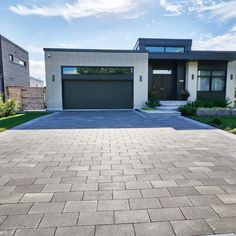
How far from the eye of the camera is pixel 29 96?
15336 mm

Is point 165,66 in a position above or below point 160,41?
below

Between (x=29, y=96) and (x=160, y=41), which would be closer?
(x=29, y=96)

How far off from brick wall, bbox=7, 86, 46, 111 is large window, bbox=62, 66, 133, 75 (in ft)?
8.74

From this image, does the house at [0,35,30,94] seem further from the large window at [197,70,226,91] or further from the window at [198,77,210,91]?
the large window at [197,70,226,91]

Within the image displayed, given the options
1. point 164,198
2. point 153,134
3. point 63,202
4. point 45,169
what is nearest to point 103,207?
point 63,202

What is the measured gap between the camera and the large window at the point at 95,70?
1478 cm

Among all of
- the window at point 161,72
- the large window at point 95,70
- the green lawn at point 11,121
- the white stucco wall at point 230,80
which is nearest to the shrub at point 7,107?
the green lawn at point 11,121

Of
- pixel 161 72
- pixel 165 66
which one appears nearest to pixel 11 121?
pixel 161 72

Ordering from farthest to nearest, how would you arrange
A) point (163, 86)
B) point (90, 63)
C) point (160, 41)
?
point (160, 41) < point (163, 86) < point (90, 63)

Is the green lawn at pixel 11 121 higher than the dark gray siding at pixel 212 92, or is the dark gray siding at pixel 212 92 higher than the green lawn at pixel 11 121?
the dark gray siding at pixel 212 92

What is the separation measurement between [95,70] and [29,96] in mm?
5752

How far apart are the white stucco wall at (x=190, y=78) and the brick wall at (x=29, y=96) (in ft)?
38.2

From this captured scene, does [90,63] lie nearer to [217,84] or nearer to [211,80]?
[211,80]

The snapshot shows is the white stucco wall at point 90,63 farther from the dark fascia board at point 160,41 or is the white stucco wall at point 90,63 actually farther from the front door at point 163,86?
the dark fascia board at point 160,41
